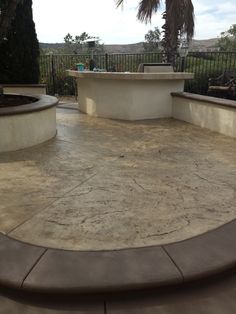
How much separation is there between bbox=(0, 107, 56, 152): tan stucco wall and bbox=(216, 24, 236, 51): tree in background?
2101 centimetres

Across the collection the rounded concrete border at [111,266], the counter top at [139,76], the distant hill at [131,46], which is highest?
the distant hill at [131,46]

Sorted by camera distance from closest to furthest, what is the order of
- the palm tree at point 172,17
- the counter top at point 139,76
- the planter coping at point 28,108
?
1. the planter coping at point 28,108
2. the counter top at point 139,76
3. the palm tree at point 172,17

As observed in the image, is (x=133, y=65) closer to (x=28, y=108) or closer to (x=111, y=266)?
(x=28, y=108)

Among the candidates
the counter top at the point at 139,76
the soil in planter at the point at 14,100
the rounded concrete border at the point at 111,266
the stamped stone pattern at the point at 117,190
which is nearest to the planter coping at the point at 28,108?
the soil in planter at the point at 14,100

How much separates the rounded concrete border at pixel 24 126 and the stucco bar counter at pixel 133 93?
1.94 metres

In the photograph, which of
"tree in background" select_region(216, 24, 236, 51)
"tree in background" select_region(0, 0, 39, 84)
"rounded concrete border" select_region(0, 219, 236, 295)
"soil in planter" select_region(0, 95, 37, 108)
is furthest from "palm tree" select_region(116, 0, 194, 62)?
"tree in background" select_region(216, 24, 236, 51)

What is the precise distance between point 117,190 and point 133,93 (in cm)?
375

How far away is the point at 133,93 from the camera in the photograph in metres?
6.79

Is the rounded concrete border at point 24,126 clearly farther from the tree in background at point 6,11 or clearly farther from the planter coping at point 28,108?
the tree in background at point 6,11

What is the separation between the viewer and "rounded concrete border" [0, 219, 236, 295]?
2.03m

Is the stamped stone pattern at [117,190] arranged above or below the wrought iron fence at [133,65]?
below

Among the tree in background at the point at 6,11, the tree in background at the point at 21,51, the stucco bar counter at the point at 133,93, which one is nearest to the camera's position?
the tree in background at the point at 6,11

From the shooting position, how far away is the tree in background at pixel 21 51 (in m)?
9.28

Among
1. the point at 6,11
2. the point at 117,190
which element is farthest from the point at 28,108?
the point at 117,190
